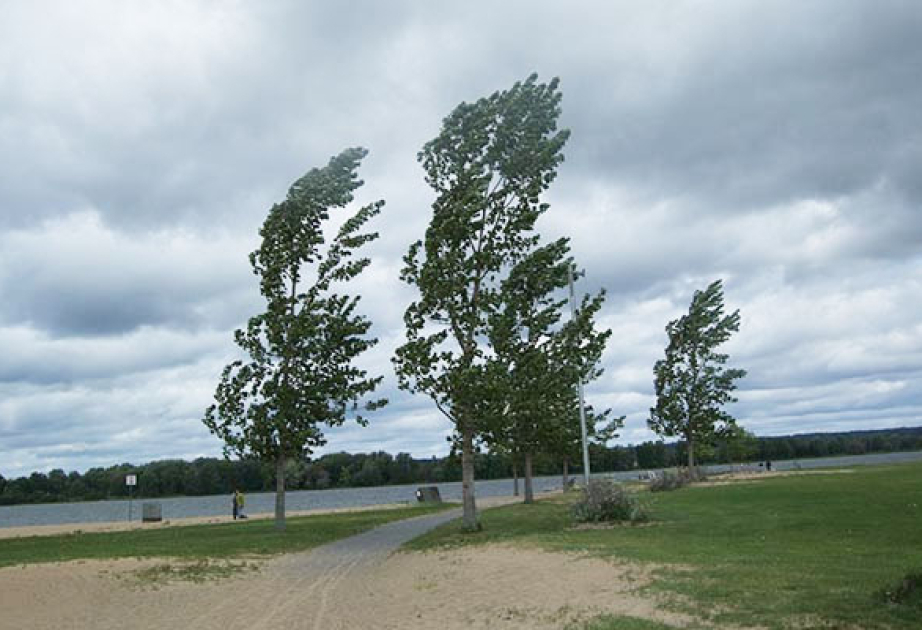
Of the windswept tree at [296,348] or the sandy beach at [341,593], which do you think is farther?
the windswept tree at [296,348]

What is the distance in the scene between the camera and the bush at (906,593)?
30.0 ft

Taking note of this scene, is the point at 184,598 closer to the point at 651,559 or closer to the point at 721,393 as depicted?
the point at 651,559

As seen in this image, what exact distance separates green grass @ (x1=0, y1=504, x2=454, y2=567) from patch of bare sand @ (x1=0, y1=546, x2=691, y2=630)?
10.8 ft

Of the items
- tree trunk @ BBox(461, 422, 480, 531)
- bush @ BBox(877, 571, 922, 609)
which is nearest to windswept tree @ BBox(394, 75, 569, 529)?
tree trunk @ BBox(461, 422, 480, 531)

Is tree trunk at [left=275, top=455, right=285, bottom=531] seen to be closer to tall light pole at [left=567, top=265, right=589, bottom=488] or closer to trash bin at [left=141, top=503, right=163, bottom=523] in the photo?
tall light pole at [left=567, top=265, right=589, bottom=488]

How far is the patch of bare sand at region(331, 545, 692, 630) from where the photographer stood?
34.4 ft

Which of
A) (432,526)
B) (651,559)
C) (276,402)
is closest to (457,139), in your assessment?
(276,402)

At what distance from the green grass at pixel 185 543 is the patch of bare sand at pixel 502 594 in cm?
683

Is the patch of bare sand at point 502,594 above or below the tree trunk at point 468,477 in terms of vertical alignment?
below

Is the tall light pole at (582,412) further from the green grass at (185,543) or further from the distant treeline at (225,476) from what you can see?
the distant treeline at (225,476)

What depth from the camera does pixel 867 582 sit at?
10.6 meters

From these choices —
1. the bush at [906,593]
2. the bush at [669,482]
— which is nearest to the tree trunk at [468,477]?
the bush at [906,593]

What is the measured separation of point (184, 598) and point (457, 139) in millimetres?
15149

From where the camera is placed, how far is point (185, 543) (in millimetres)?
24031
